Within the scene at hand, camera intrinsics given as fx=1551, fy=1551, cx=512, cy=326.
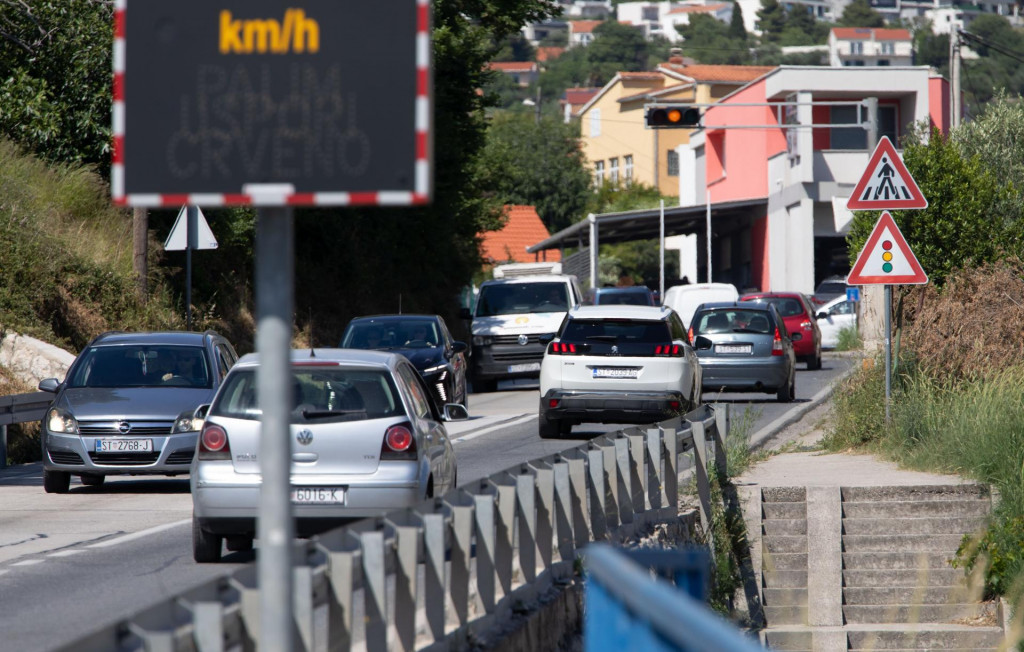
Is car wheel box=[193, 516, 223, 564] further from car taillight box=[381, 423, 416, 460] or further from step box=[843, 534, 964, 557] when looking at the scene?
step box=[843, 534, 964, 557]

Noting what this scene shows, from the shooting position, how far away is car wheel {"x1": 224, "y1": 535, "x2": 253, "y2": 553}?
1151 cm

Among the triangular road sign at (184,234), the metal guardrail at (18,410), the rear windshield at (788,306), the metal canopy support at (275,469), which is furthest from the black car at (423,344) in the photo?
the metal canopy support at (275,469)

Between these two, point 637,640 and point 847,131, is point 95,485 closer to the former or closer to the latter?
point 637,640

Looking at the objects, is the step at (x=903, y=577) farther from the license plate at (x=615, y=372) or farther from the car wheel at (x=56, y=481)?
the car wheel at (x=56, y=481)

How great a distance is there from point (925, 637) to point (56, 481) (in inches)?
326

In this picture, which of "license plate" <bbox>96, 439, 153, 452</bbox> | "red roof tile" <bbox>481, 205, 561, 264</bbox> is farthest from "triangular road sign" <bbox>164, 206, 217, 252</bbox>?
"red roof tile" <bbox>481, 205, 561, 264</bbox>

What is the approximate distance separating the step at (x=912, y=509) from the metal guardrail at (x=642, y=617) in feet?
33.9

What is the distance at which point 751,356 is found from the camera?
978 inches

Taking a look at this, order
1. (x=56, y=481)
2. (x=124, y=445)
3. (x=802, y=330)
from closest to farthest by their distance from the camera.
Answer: (x=124, y=445) < (x=56, y=481) < (x=802, y=330)

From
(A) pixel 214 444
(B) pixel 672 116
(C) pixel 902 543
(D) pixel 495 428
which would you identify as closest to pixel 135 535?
(A) pixel 214 444

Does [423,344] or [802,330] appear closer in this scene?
[423,344]

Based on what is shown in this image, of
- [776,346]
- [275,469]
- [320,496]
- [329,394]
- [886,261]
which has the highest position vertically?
[886,261]

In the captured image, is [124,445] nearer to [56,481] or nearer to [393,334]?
[56,481]

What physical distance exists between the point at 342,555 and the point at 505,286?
2468cm
